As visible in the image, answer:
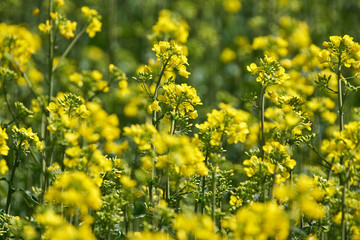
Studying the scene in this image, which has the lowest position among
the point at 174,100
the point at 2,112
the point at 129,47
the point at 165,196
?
the point at 165,196

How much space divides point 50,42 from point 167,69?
3.93 ft

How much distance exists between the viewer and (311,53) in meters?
5.29

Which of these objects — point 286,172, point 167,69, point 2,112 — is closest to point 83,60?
point 2,112

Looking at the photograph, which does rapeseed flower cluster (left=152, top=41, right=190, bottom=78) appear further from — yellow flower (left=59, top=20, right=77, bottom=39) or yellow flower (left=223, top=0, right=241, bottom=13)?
yellow flower (left=223, top=0, right=241, bottom=13)

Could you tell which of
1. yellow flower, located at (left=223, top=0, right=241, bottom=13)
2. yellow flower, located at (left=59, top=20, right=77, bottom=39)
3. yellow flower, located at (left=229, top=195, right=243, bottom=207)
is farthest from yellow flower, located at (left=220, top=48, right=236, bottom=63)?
yellow flower, located at (left=229, top=195, right=243, bottom=207)

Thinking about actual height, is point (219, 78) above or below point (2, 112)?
above

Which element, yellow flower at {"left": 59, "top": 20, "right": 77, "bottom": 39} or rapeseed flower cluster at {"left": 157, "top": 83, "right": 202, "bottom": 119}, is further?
yellow flower at {"left": 59, "top": 20, "right": 77, "bottom": 39}

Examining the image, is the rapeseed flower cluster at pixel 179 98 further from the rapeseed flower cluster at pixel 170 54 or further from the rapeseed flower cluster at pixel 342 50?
the rapeseed flower cluster at pixel 342 50

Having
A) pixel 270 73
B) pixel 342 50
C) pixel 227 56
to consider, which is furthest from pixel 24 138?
pixel 227 56

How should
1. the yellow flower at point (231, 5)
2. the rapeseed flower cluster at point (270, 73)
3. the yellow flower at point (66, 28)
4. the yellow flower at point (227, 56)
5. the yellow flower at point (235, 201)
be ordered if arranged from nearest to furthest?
the yellow flower at point (235, 201)
the rapeseed flower cluster at point (270, 73)
the yellow flower at point (66, 28)
the yellow flower at point (227, 56)
the yellow flower at point (231, 5)

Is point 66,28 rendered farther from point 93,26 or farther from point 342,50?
point 342,50

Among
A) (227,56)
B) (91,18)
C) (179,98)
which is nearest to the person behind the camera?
(179,98)

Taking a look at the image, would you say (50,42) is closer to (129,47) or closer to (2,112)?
(2,112)

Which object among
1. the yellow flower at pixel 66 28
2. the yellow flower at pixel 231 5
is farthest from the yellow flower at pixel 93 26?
the yellow flower at pixel 231 5
